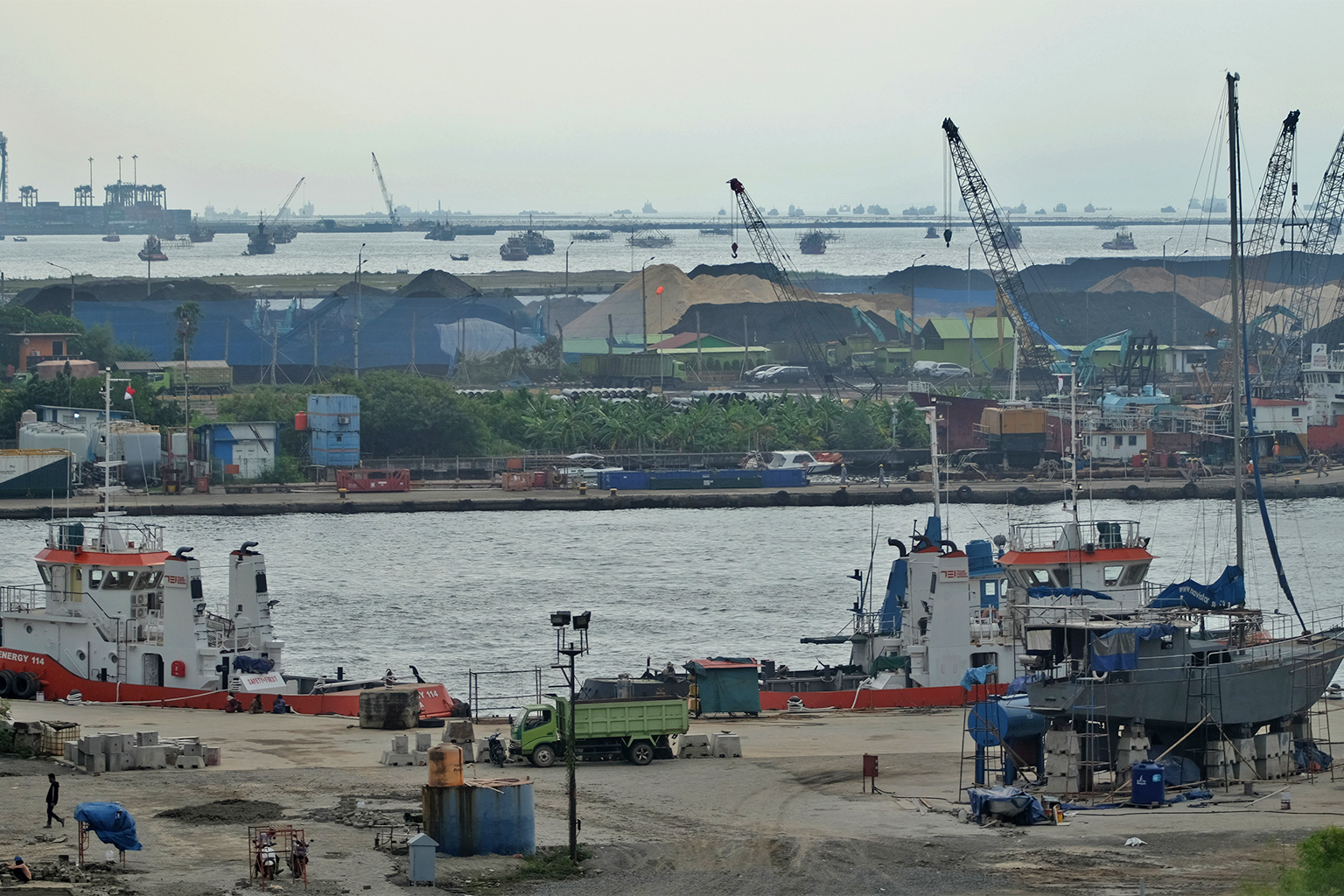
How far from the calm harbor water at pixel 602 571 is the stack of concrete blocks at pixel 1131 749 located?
2175cm

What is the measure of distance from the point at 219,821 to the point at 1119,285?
164898 millimetres

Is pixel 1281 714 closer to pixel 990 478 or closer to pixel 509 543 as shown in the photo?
pixel 509 543

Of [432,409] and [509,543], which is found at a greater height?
[432,409]

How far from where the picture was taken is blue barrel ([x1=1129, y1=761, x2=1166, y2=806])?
1235 inches

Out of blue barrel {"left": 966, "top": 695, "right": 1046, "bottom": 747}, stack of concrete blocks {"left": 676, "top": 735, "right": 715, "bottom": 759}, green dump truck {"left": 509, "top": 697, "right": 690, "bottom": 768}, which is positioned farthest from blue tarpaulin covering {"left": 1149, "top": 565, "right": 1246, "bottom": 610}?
green dump truck {"left": 509, "top": 697, "right": 690, "bottom": 768}

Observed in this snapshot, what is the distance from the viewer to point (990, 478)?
10112cm

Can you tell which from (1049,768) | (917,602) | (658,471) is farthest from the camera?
(658,471)

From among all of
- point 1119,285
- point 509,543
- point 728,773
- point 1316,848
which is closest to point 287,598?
point 509,543

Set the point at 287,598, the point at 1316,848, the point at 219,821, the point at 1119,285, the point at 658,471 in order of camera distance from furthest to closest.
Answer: the point at 1119,285, the point at 658,471, the point at 287,598, the point at 219,821, the point at 1316,848

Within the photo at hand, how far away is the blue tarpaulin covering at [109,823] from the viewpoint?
27297 millimetres

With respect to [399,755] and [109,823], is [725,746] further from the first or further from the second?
[109,823]

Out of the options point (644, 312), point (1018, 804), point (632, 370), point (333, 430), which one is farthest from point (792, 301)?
point (1018, 804)

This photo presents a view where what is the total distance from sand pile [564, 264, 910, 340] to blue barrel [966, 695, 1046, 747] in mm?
126334

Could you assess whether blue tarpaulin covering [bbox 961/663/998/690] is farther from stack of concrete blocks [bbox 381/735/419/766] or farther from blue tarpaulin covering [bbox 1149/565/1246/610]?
stack of concrete blocks [bbox 381/735/419/766]
